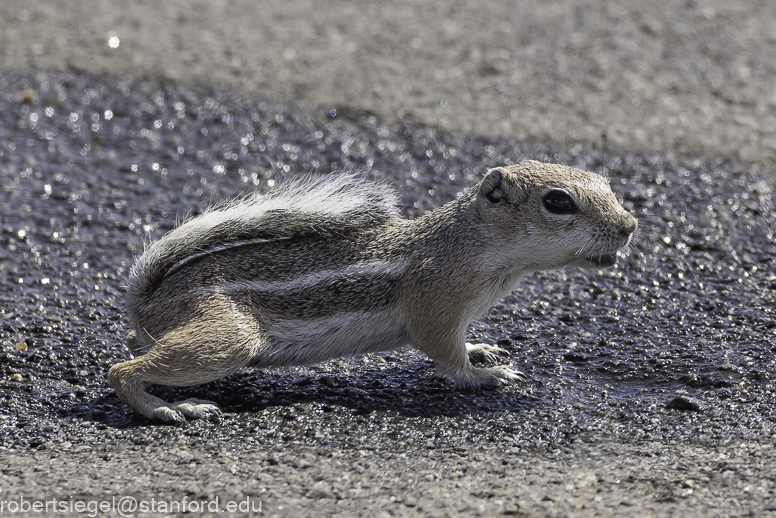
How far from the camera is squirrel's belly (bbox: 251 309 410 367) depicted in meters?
4.48

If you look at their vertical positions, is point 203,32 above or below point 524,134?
above

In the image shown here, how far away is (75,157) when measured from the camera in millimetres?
7133

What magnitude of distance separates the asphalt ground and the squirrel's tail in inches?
26.0

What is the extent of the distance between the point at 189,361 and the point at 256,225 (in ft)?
2.64

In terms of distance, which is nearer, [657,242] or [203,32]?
[657,242]

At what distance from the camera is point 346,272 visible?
15.0 feet

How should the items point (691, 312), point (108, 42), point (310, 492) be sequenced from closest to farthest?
point (310, 492), point (691, 312), point (108, 42)

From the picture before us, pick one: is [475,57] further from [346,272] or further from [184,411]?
[184,411]

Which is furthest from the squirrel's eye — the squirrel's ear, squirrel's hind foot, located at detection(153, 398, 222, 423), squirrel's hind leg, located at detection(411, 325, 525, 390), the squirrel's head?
squirrel's hind foot, located at detection(153, 398, 222, 423)

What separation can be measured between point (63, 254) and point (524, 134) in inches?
144

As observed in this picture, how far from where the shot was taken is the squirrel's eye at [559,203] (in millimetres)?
4398

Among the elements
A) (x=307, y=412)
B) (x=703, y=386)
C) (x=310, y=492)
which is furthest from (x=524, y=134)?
(x=310, y=492)

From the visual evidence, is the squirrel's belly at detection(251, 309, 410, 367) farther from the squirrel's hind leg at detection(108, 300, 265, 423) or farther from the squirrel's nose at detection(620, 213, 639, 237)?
the squirrel's nose at detection(620, 213, 639, 237)

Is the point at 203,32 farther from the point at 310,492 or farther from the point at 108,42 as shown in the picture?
the point at 310,492
